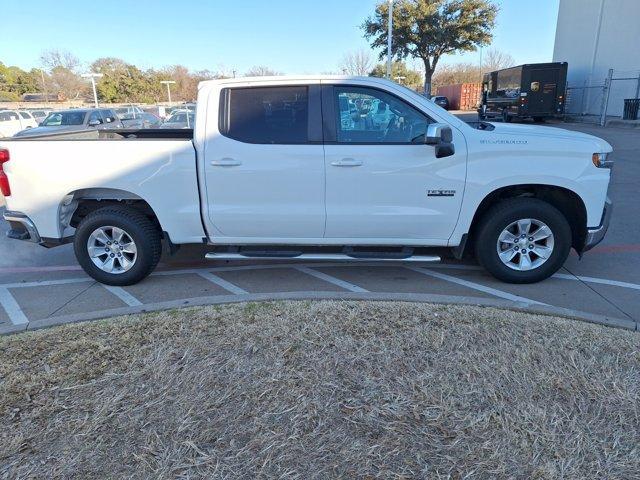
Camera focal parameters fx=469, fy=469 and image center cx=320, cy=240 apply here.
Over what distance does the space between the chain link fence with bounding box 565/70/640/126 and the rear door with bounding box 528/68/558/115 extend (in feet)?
7.87

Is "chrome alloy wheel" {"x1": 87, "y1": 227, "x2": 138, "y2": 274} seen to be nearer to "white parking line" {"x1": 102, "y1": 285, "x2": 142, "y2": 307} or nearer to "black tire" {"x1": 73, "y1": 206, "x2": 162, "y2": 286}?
"black tire" {"x1": 73, "y1": 206, "x2": 162, "y2": 286}

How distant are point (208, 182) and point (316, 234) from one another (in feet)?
3.74

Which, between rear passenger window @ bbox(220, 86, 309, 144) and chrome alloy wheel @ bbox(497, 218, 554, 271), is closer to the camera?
rear passenger window @ bbox(220, 86, 309, 144)

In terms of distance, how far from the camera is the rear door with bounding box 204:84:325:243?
4.35 metres

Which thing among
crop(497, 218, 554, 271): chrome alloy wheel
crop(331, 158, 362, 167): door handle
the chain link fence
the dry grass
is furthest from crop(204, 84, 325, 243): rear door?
the chain link fence

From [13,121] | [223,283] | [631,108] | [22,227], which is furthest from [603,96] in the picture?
[13,121]

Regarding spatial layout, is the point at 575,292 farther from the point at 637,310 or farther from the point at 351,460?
the point at 351,460

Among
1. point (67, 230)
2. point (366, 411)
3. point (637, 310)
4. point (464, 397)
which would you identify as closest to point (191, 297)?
point (67, 230)

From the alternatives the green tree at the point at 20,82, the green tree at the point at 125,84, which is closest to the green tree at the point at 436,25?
the green tree at the point at 125,84

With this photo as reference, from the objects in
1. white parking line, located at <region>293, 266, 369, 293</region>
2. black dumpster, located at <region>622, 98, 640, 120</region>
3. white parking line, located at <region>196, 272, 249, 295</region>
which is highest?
black dumpster, located at <region>622, 98, 640, 120</region>

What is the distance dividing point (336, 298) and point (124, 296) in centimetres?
209

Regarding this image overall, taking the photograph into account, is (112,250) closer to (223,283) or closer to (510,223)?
(223,283)

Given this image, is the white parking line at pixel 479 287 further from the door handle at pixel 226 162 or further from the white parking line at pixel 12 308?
the white parking line at pixel 12 308

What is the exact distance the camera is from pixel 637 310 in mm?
4094
